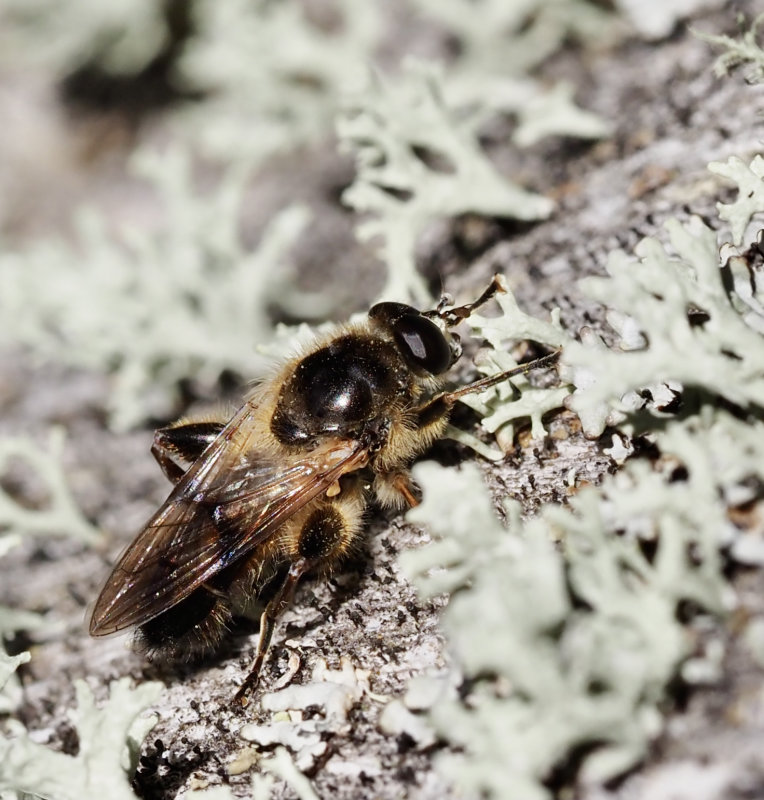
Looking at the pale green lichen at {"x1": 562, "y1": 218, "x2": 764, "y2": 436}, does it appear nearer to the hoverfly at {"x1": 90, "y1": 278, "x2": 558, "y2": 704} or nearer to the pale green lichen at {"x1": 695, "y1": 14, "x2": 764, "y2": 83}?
the hoverfly at {"x1": 90, "y1": 278, "x2": 558, "y2": 704}

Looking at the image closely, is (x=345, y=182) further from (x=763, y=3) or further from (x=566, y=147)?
(x=763, y=3)

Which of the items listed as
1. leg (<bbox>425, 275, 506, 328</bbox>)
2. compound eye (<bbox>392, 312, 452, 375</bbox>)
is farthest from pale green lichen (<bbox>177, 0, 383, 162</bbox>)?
compound eye (<bbox>392, 312, 452, 375</bbox>)

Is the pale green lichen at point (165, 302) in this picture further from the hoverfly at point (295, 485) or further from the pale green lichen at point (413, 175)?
the hoverfly at point (295, 485)

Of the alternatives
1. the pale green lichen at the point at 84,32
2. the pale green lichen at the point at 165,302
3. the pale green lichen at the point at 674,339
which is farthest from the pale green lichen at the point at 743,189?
the pale green lichen at the point at 84,32

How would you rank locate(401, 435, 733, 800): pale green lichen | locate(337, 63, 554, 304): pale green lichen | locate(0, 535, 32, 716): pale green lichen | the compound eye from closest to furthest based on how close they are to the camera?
locate(401, 435, 733, 800): pale green lichen → locate(0, 535, 32, 716): pale green lichen → the compound eye → locate(337, 63, 554, 304): pale green lichen

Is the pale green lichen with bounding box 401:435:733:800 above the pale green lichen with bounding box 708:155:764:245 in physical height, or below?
below

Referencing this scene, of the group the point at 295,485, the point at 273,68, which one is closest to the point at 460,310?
the point at 295,485
